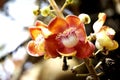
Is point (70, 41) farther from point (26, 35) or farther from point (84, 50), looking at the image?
point (26, 35)

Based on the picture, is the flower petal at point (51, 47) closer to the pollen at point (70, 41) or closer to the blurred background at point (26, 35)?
the pollen at point (70, 41)

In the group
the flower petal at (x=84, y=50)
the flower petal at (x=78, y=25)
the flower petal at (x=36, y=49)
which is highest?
the flower petal at (x=78, y=25)

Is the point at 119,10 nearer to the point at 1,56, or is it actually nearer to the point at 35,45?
the point at 1,56

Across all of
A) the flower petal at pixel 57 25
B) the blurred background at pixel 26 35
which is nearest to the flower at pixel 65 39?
the flower petal at pixel 57 25

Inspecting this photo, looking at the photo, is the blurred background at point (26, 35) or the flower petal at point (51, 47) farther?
the blurred background at point (26, 35)

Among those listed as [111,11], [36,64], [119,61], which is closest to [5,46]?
[36,64]

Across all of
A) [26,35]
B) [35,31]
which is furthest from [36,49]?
[26,35]

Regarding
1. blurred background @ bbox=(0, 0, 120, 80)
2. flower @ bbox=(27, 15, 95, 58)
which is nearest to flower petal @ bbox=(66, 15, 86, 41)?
flower @ bbox=(27, 15, 95, 58)
